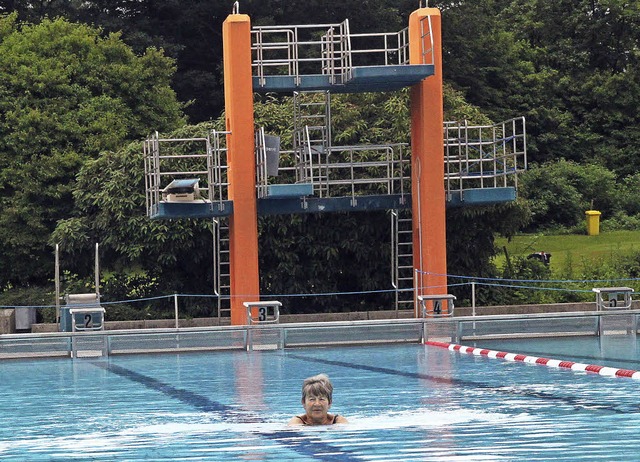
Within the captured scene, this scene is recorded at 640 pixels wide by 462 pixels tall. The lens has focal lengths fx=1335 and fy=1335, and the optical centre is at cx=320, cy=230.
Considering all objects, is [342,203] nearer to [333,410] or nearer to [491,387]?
[491,387]

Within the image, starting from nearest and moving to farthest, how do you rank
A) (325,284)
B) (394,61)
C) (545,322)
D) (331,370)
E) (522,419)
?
(522,419) → (331,370) → (545,322) → (325,284) → (394,61)

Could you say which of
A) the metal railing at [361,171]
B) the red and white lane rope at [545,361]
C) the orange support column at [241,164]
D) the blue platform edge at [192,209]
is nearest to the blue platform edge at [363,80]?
the orange support column at [241,164]

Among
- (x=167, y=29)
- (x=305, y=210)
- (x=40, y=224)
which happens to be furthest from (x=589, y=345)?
(x=167, y=29)

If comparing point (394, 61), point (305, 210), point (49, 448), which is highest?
point (394, 61)

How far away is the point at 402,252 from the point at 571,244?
14.8 meters

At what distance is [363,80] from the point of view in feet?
78.6

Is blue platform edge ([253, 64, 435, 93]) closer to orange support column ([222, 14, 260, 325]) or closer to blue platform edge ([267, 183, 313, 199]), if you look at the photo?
orange support column ([222, 14, 260, 325])

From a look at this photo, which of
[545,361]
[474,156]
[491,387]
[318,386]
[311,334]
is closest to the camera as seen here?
[318,386]

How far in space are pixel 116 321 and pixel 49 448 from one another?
1620 centimetres

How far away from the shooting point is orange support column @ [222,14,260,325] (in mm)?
23953

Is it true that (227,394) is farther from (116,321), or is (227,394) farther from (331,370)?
(116,321)

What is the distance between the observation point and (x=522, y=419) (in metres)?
11.0

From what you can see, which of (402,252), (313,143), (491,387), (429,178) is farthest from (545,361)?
(313,143)

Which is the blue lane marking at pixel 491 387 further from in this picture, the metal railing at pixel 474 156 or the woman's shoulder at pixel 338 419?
the metal railing at pixel 474 156
